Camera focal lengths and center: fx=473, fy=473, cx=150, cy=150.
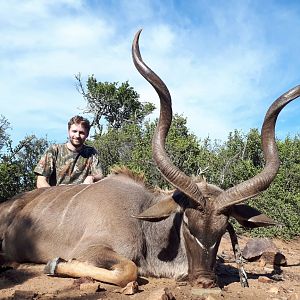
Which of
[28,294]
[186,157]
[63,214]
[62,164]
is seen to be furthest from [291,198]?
[28,294]

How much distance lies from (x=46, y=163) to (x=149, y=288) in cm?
262

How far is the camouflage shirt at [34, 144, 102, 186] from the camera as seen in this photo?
5.59 metres

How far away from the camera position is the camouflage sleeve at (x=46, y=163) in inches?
219

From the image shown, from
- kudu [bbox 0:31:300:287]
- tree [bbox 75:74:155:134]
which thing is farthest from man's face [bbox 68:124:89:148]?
tree [bbox 75:74:155:134]

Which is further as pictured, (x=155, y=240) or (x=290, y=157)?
(x=290, y=157)

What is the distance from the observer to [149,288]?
3.41 meters

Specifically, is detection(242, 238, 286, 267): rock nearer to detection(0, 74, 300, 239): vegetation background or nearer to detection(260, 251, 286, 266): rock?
detection(260, 251, 286, 266): rock

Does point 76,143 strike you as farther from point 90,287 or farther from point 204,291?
point 204,291

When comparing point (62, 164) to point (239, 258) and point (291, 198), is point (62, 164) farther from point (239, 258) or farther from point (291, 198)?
point (291, 198)

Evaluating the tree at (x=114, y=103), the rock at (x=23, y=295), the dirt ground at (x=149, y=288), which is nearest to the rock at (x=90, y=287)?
the dirt ground at (x=149, y=288)

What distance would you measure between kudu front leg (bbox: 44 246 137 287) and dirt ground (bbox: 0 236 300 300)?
0.18 feet

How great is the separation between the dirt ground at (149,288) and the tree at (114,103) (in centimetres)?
1388

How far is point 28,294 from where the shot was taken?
2945 mm

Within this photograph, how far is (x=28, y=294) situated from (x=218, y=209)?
1435 millimetres
